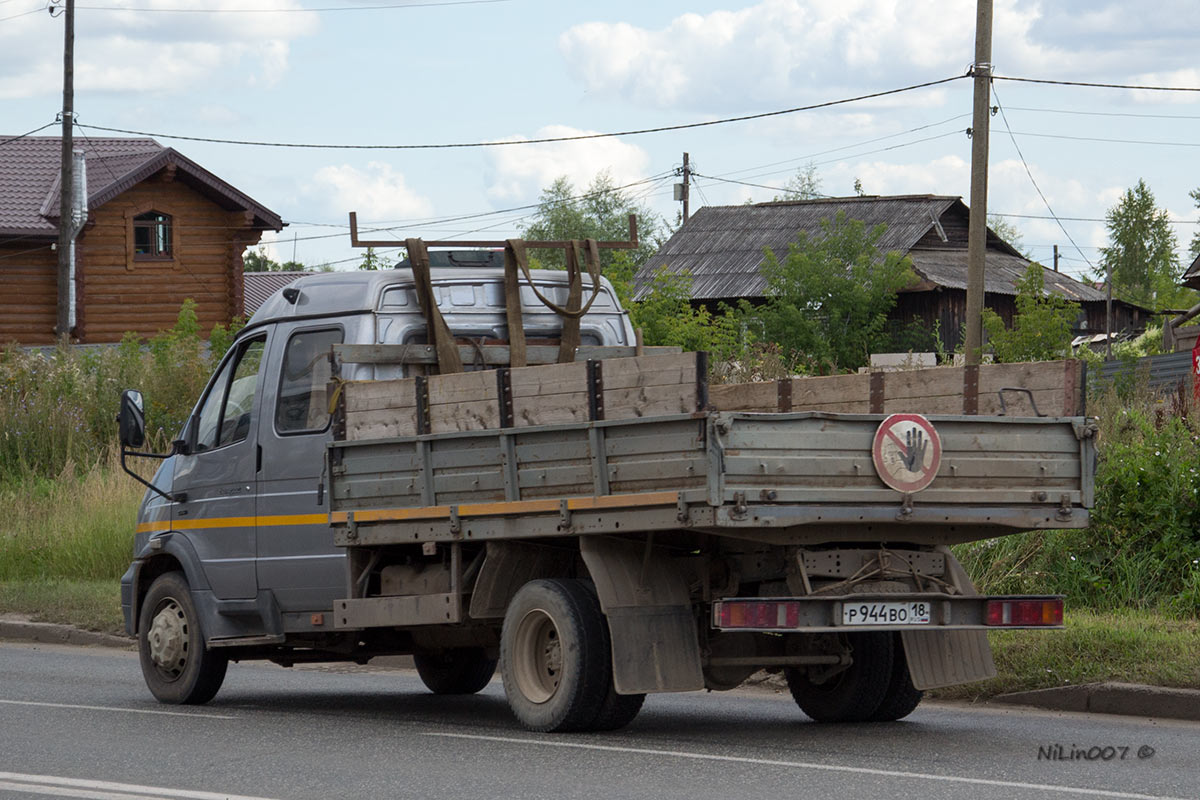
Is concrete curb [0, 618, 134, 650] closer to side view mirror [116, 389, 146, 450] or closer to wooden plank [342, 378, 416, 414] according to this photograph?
side view mirror [116, 389, 146, 450]

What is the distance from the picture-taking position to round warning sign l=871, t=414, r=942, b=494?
7.95 meters

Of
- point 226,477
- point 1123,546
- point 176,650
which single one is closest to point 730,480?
point 226,477

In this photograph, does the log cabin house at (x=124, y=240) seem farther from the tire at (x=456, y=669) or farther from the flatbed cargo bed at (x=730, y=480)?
the flatbed cargo bed at (x=730, y=480)

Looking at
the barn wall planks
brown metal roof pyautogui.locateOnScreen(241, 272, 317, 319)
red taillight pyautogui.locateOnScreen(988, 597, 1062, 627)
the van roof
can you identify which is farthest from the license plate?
brown metal roof pyautogui.locateOnScreen(241, 272, 317, 319)

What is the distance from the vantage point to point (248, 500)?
33.7 feet

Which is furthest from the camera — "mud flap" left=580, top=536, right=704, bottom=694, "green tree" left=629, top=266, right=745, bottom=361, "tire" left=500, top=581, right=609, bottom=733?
"green tree" left=629, top=266, right=745, bottom=361

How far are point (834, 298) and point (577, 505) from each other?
115 ft

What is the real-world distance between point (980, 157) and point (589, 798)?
17.8 m

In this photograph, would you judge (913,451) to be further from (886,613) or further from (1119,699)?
(1119,699)

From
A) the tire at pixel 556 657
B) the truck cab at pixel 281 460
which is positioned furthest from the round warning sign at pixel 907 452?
the truck cab at pixel 281 460

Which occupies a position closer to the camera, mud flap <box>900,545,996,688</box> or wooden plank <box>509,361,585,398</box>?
wooden plank <box>509,361,585,398</box>

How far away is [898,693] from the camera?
9156 millimetres

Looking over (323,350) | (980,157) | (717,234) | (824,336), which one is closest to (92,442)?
(980,157)

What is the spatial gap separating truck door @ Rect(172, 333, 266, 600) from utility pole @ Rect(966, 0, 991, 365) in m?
14.1
